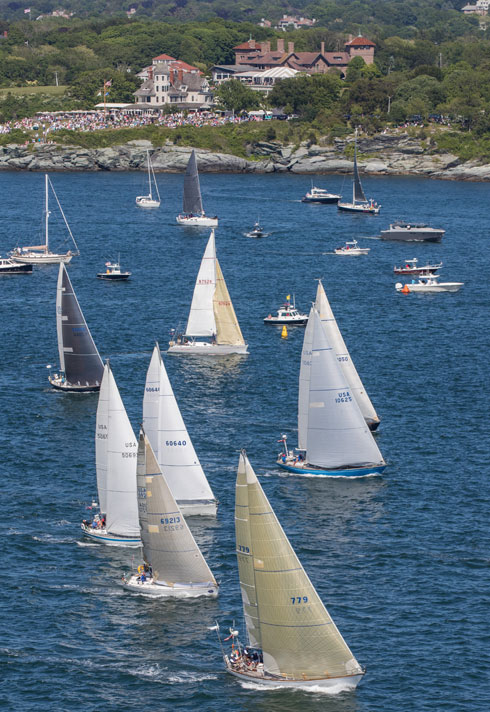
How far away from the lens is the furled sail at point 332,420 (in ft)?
229

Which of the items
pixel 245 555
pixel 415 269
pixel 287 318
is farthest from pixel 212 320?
pixel 245 555

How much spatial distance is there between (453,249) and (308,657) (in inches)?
4755

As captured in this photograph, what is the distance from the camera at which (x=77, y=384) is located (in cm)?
8988

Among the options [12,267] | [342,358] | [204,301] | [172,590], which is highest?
[342,358]

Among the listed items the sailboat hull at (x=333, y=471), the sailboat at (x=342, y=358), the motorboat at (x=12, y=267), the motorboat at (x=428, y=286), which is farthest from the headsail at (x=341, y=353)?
the motorboat at (x=12, y=267)

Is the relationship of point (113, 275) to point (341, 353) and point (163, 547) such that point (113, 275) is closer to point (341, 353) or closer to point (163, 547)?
point (341, 353)

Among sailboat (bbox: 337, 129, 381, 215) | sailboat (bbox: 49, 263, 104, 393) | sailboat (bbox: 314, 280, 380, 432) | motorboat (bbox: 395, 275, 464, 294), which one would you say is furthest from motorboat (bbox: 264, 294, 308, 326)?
sailboat (bbox: 337, 129, 381, 215)

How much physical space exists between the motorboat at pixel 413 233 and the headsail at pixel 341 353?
91769mm

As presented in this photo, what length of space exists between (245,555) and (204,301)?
181 ft

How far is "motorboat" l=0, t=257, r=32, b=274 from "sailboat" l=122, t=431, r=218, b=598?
9303 cm

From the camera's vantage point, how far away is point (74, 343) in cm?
8925

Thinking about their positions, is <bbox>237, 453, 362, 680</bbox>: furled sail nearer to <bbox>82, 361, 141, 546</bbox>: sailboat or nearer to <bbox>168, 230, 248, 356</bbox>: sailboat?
<bbox>82, 361, 141, 546</bbox>: sailboat

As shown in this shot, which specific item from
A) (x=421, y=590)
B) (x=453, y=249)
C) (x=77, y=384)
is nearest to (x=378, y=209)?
(x=453, y=249)

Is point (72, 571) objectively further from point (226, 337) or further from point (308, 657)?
point (226, 337)
